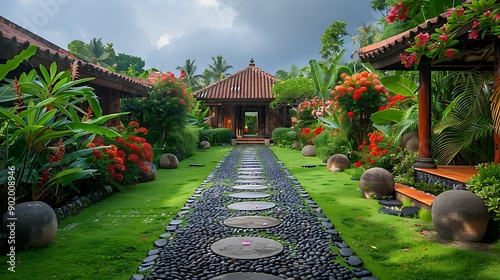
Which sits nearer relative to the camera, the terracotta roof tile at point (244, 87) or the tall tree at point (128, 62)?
the terracotta roof tile at point (244, 87)

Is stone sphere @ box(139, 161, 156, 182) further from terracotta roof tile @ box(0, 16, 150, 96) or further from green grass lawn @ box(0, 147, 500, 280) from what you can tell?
terracotta roof tile @ box(0, 16, 150, 96)

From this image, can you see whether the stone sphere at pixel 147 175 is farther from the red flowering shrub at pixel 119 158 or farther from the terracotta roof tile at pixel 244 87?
the terracotta roof tile at pixel 244 87

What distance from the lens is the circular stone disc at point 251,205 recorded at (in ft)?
18.3

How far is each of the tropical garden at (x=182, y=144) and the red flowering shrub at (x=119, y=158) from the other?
0.02 metres

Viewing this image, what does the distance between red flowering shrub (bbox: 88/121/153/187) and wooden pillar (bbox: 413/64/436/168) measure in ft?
17.1

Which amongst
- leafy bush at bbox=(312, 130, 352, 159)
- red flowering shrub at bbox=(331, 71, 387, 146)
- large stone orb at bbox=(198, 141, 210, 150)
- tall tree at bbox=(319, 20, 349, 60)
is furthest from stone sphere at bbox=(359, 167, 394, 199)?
tall tree at bbox=(319, 20, 349, 60)

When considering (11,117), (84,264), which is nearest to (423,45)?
(84,264)

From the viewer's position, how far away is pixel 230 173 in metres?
9.87

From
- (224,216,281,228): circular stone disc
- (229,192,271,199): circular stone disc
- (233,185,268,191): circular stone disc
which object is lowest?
(224,216,281,228): circular stone disc

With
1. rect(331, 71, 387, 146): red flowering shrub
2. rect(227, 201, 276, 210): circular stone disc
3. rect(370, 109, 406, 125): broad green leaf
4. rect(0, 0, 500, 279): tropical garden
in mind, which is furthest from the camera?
rect(331, 71, 387, 146): red flowering shrub

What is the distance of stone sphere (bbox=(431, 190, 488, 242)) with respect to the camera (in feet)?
12.4

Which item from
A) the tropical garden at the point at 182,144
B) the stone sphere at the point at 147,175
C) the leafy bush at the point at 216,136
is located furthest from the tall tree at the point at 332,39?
the stone sphere at the point at 147,175

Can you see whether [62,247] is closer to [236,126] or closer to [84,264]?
[84,264]

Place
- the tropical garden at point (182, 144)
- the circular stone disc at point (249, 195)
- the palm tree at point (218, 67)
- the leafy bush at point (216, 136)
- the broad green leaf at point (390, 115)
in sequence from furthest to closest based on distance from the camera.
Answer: the palm tree at point (218, 67)
the leafy bush at point (216, 136)
the broad green leaf at point (390, 115)
the circular stone disc at point (249, 195)
the tropical garden at point (182, 144)
